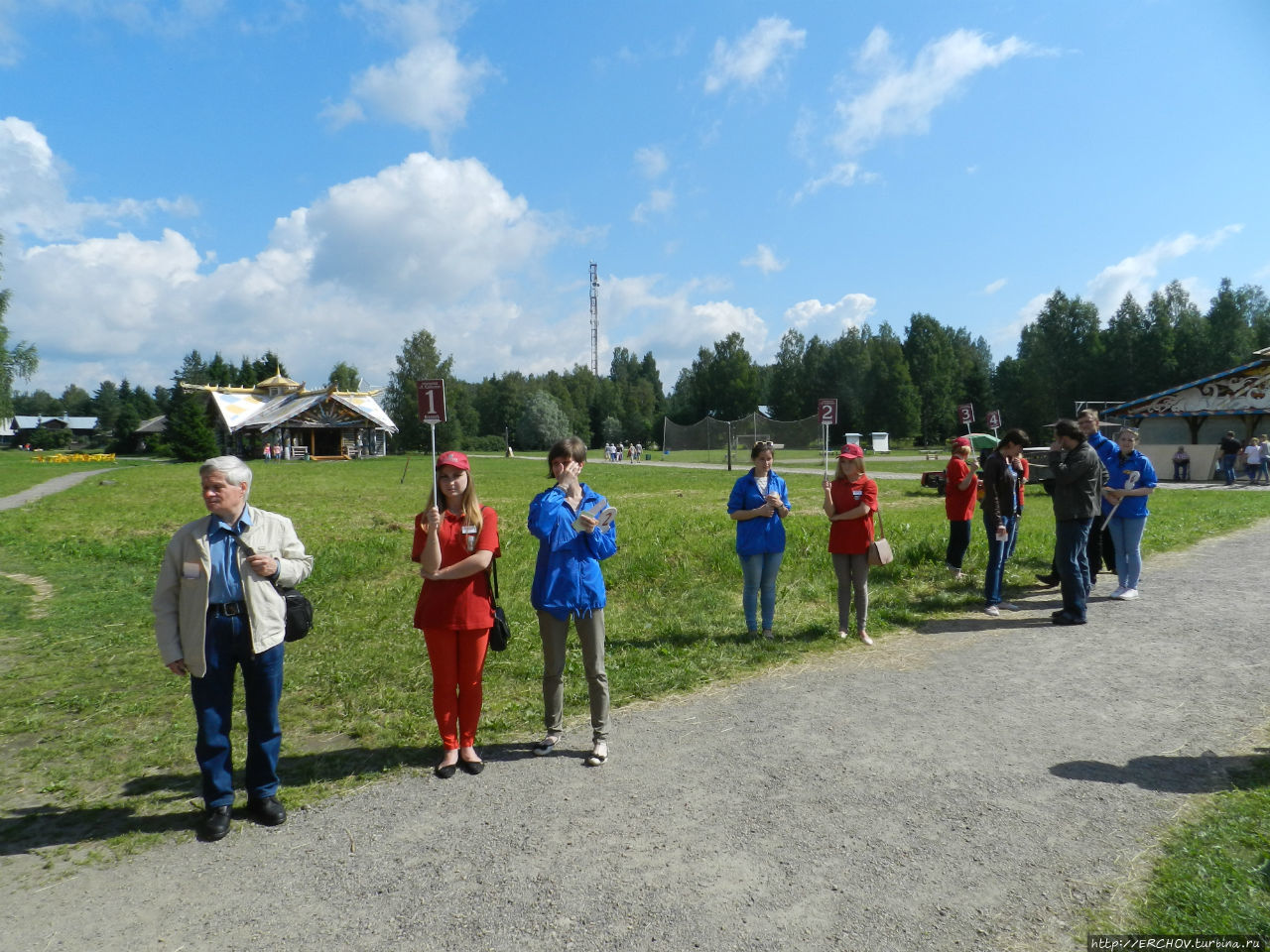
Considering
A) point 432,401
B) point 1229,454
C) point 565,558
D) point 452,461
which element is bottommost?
point 565,558

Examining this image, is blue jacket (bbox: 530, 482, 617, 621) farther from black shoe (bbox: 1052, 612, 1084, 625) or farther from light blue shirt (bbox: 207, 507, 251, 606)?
black shoe (bbox: 1052, 612, 1084, 625)

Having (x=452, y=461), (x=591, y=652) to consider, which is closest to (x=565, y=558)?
(x=591, y=652)

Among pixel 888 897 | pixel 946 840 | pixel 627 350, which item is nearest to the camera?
pixel 888 897

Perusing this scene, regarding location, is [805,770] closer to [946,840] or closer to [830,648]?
[946,840]

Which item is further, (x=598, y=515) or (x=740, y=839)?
(x=598, y=515)

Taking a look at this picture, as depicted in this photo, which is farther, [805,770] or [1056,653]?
[1056,653]

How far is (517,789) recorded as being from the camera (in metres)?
4.56

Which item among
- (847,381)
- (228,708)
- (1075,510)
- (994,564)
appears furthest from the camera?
(847,381)

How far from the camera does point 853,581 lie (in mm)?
7914

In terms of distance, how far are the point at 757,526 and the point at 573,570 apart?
322 centimetres

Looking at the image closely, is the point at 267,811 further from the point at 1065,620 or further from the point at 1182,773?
the point at 1065,620

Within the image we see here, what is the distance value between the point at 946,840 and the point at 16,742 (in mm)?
6276

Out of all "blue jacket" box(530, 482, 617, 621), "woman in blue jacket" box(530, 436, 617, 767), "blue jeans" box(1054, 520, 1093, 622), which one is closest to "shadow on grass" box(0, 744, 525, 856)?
"woman in blue jacket" box(530, 436, 617, 767)

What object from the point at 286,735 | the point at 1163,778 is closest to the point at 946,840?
the point at 1163,778
